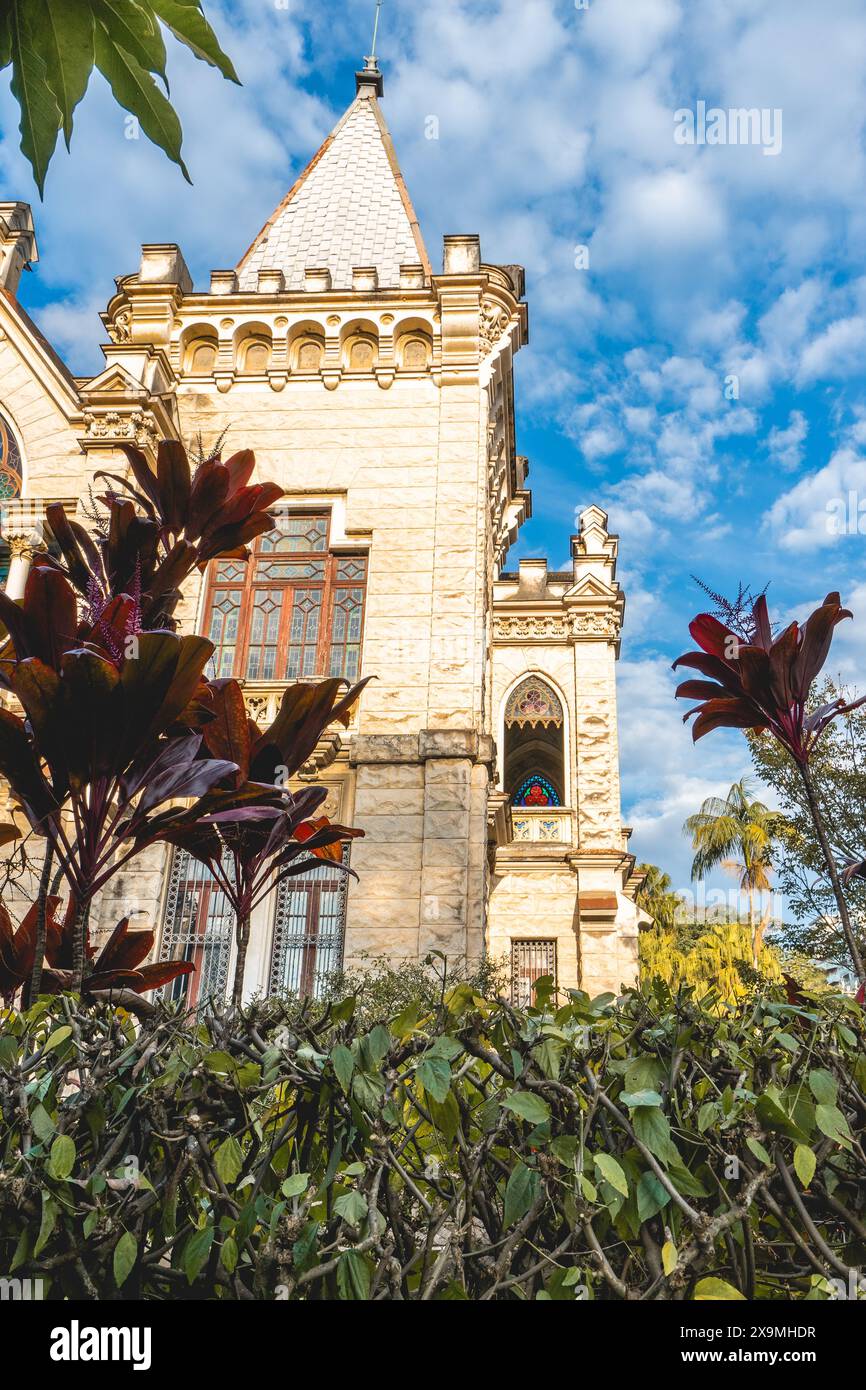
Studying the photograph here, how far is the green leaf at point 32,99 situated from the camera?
1.89 m

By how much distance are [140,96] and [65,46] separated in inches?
6.1

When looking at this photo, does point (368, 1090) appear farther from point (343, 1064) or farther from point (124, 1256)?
point (124, 1256)

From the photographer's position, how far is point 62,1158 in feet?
7.26

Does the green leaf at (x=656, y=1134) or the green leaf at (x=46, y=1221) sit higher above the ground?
the green leaf at (x=656, y=1134)

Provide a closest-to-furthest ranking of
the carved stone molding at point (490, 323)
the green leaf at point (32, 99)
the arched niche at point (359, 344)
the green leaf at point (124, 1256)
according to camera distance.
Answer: the green leaf at point (32, 99) < the green leaf at point (124, 1256) < the carved stone molding at point (490, 323) < the arched niche at point (359, 344)

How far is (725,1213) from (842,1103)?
45cm

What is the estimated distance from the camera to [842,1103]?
96.1 inches

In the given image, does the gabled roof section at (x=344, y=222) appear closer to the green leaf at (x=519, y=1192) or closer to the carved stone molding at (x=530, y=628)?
the carved stone molding at (x=530, y=628)

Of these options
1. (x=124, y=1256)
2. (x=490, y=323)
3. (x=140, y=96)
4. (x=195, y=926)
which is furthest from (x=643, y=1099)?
(x=490, y=323)

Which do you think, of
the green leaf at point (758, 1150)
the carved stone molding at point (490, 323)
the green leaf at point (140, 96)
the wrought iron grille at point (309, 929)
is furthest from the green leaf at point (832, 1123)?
the carved stone molding at point (490, 323)

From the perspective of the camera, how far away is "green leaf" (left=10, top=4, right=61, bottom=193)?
1.89 m

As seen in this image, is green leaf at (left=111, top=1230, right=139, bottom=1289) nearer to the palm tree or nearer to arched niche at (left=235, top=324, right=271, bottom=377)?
arched niche at (left=235, top=324, right=271, bottom=377)

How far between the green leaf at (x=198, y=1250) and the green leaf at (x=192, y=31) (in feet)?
7.63
